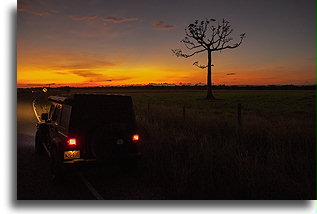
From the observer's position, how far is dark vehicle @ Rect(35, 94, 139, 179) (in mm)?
5137

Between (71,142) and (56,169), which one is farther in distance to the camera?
(56,169)

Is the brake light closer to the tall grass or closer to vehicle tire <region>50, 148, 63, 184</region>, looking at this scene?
vehicle tire <region>50, 148, 63, 184</region>

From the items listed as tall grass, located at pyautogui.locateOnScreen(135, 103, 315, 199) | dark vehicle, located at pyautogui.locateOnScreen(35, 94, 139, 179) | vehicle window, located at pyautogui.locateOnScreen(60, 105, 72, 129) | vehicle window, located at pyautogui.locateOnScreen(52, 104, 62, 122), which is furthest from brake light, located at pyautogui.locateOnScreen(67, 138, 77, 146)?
tall grass, located at pyautogui.locateOnScreen(135, 103, 315, 199)

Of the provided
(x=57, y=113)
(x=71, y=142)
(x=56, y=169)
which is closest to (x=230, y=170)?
(x=71, y=142)

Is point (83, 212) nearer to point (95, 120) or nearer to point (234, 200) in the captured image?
point (95, 120)

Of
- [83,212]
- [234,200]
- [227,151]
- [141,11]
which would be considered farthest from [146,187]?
[141,11]

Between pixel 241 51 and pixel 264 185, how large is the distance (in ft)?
22.7

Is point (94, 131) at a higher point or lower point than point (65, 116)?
lower

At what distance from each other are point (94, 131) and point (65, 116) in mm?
843

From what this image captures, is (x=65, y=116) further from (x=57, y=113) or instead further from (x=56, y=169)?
(x=56, y=169)

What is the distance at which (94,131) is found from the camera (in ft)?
16.9

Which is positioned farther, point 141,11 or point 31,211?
point 141,11

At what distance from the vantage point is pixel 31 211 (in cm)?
521

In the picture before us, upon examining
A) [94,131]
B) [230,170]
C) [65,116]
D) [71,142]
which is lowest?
[230,170]
